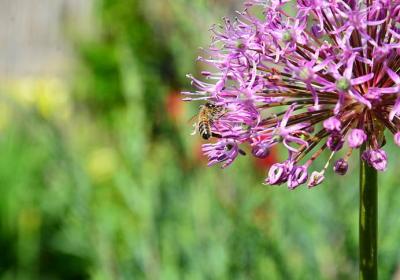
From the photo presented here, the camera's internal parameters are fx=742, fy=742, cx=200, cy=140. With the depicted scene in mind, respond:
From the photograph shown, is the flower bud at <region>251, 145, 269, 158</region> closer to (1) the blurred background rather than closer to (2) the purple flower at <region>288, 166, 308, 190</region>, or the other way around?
(2) the purple flower at <region>288, 166, 308, 190</region>

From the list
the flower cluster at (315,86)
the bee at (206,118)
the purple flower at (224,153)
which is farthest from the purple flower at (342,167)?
the bee at (206,118)

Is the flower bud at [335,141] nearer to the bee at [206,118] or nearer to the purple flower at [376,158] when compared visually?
the purple flower at [376,158]

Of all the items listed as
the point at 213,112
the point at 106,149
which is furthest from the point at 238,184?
the point at 106,149

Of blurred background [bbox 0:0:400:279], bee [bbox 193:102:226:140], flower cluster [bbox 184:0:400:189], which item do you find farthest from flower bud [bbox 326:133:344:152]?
blurred background [bbox 0:0:400:279]

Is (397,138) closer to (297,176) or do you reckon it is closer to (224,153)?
(297,176)

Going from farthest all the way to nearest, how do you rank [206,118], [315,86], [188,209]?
[188,209], [206,118], [315,86]

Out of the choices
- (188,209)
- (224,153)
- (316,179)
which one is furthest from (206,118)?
(188,209)
